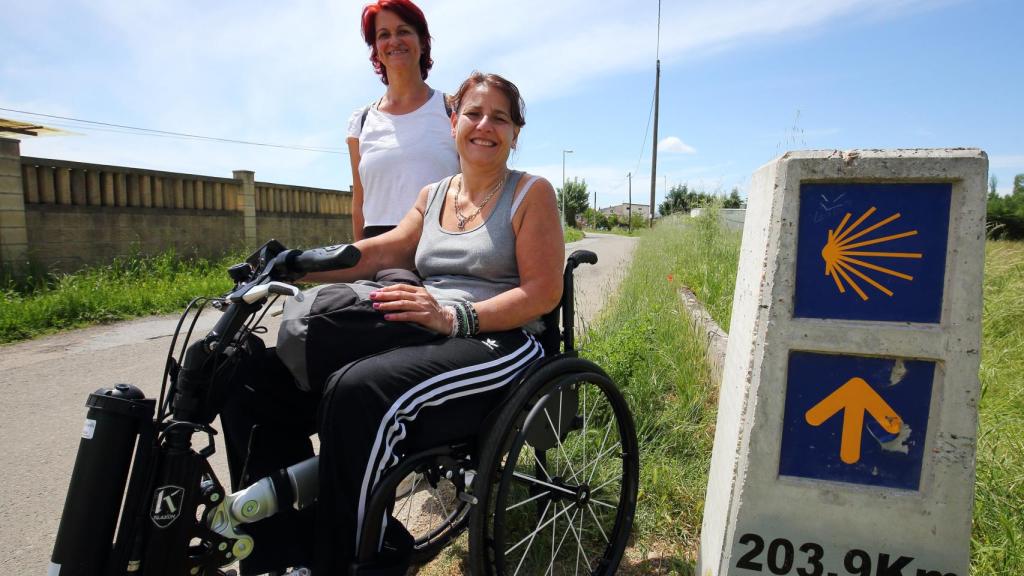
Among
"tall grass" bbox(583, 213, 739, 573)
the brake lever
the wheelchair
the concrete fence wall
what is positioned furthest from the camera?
the concrete fence wall

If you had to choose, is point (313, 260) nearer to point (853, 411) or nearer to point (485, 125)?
point (485, 125)

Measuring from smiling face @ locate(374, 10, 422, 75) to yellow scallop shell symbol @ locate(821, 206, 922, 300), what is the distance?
6.22ft

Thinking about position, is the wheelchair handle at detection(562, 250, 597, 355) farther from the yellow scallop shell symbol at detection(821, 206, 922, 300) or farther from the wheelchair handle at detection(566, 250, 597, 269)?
the yellow scallop shell symbol at detection(821, 206, 922, 300)

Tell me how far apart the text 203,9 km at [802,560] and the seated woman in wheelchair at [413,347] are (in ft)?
2.55

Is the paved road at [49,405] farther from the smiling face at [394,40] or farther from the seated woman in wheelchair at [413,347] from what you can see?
the smiling face at [394,40]

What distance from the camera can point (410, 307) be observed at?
1.67m

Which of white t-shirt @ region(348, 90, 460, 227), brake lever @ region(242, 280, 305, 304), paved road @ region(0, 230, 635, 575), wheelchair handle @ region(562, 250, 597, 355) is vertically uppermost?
white t-shirt @ region(348, 90, 460, 227)

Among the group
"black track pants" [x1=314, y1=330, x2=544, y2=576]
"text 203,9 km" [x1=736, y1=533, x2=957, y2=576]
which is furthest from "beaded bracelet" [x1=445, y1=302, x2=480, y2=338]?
"text 203,9 km" [x1=736, y1=533, x2=957, y2=576]

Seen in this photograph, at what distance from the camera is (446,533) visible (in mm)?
1993

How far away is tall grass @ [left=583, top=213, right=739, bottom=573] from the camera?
2355 millimetres

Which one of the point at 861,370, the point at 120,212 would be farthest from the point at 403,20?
the point at 120,212

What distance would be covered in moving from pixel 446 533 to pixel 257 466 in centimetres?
65

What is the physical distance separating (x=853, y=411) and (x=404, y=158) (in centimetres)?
195

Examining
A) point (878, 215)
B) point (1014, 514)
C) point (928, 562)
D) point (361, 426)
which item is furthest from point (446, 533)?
point (1014, 514)
